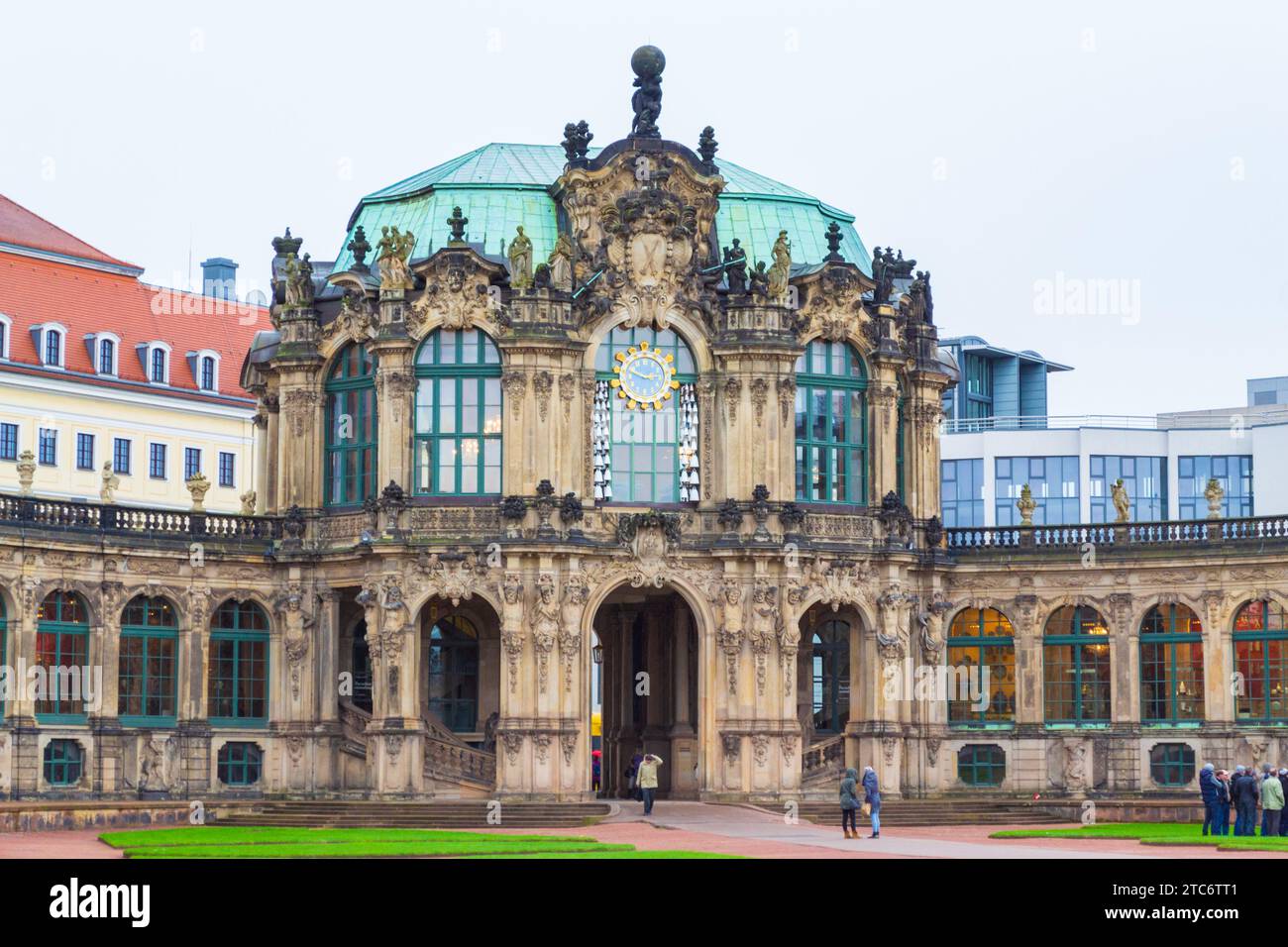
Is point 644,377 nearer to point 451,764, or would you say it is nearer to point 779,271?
point 779,271

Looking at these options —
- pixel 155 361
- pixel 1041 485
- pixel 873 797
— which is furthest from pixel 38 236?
pixel 873 797

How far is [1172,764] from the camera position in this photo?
233ft

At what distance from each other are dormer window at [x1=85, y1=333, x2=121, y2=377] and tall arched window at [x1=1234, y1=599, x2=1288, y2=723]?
47.2m

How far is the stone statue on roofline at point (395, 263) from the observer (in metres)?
68.4

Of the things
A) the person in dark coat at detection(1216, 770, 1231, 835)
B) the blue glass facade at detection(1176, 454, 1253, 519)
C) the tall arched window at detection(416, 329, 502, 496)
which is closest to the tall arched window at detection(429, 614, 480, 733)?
the tall arched window at detection(416, 329, 502, 496)

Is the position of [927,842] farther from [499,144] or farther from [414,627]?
[499,144]

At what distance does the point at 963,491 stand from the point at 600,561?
45.5m

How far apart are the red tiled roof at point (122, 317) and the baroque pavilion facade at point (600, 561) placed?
2614 cm

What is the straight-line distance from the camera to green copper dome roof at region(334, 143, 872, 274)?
7156 centimetres

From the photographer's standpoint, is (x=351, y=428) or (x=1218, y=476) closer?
(x=351, y=428)

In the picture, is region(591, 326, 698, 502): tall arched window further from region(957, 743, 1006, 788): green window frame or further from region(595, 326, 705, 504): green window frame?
region(957, 743, 1006, 788): green window frame

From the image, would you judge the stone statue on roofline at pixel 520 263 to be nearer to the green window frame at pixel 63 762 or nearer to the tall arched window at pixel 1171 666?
the green window frame at pixel 63 762

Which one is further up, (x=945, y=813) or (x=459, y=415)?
(x=459, y=415)
